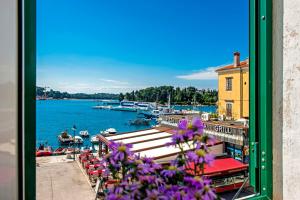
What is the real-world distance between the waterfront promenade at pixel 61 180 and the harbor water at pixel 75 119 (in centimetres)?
8

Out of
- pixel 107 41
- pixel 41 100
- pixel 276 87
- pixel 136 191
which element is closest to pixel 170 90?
pixel 107 41

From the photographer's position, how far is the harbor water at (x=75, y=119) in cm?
106

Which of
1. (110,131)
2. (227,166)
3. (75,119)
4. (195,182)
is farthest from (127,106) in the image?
(195,182)

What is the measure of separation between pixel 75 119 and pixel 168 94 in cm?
50

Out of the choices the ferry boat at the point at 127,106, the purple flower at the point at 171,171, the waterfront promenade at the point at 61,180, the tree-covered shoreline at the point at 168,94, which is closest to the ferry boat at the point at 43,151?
the waterfront promenade at the point at 61,180

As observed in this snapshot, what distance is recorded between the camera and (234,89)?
157 centimetres

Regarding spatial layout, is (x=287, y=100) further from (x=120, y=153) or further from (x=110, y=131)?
(x=120, y=153)

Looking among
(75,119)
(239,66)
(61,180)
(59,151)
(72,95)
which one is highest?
(239,66)

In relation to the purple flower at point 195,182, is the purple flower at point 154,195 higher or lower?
lower

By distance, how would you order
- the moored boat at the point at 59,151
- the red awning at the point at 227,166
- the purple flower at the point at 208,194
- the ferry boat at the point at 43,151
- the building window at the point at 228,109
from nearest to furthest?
the purple flower at the point at 208,194 → the ferry boat at the point at 43,151 → the moored boat at the point at 59,151 → the red awning at the point at 227,166 → the building window at the point at 228,109

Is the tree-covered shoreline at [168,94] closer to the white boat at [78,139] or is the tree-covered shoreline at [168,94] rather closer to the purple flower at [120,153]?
the white boat at [78,139]

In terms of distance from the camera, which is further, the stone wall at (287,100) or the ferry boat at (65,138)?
the stone wall at (287,100)

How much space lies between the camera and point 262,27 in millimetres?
1415

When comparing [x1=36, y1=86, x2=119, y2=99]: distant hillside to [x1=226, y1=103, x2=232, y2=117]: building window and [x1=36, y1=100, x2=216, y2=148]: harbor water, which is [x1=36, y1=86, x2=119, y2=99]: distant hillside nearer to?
[x1=36, y1=100, x2=216, y2=148]: harbor water
